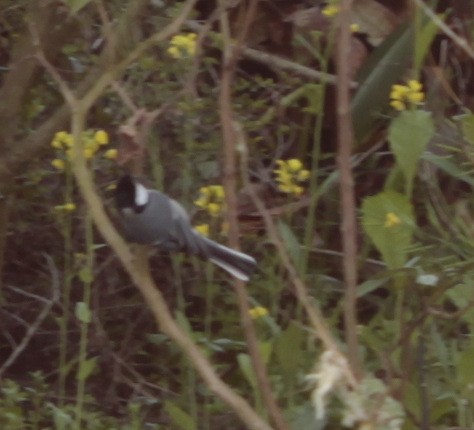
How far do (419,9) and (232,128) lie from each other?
15.8 inches

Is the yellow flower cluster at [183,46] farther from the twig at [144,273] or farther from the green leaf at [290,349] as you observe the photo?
the green leaf at [290,349]

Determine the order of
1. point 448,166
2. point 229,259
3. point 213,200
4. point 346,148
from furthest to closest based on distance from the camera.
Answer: point 448,166 < point 213,200 < point 229,259 < point 346,148

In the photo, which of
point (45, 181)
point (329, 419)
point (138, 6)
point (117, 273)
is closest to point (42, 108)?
point (45, 181)

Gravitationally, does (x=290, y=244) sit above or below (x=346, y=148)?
below

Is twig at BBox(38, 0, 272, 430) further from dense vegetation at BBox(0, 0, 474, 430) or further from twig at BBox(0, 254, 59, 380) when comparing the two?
twig at BBox(0, 254, 59, 380)

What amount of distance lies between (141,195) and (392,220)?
594 mm

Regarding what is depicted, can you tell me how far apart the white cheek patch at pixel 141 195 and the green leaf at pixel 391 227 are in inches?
19.4

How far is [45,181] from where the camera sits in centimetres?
351

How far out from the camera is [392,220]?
2348mm

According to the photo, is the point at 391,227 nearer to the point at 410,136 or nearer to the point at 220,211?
the point at 410,136

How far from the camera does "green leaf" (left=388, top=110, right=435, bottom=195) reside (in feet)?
7.48

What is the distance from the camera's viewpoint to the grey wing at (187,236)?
2713 millimetres

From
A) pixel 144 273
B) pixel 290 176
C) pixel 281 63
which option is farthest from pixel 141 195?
pixel 281 63

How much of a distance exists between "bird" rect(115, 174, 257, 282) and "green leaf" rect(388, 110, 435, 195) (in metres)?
0.43
